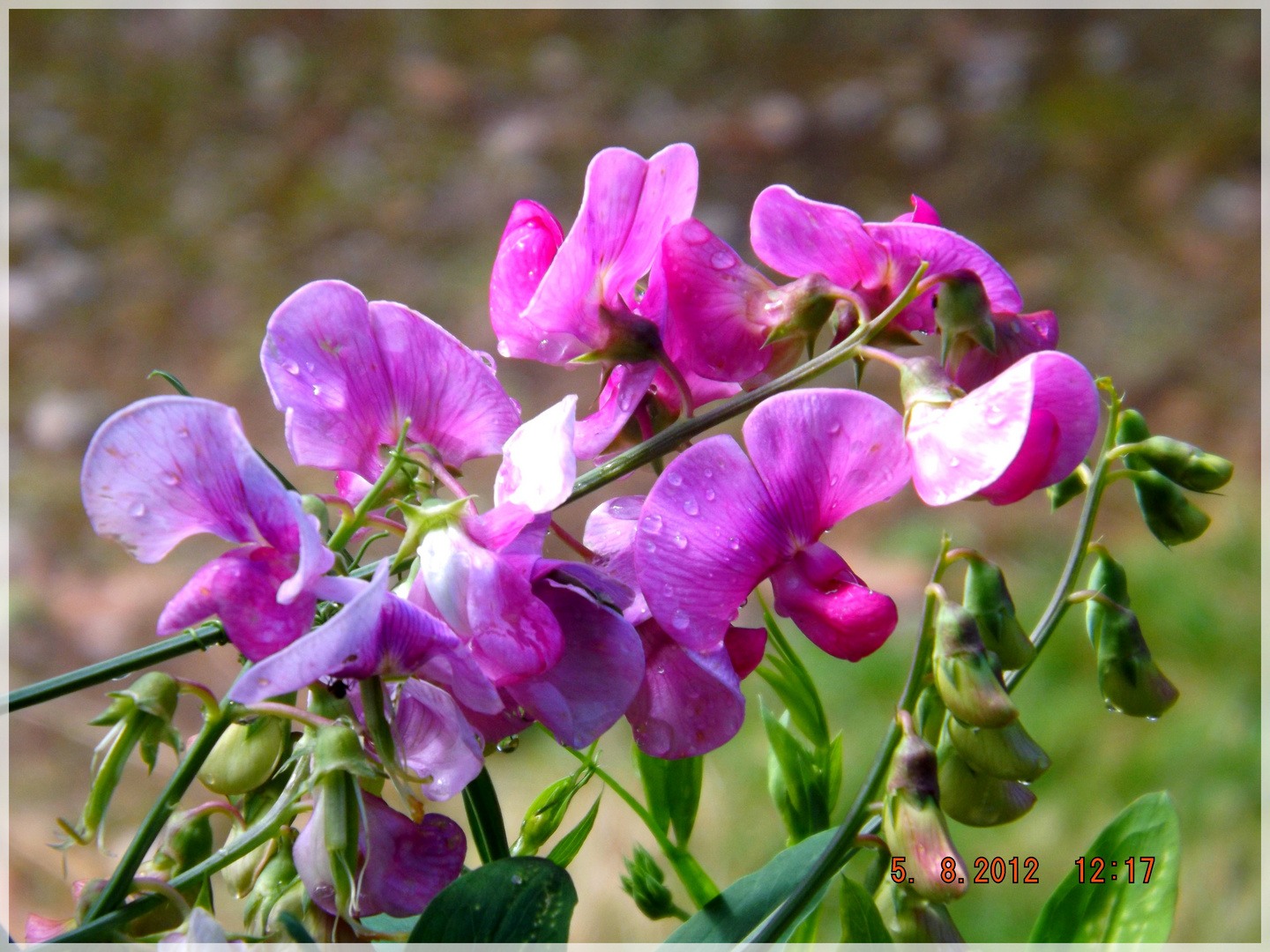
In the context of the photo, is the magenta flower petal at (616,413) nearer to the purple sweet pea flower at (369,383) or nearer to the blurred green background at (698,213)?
the purple sweet pea flower at (369,383)

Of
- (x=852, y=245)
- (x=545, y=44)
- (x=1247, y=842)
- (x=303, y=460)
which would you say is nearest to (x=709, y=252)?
(x=852, y=245)

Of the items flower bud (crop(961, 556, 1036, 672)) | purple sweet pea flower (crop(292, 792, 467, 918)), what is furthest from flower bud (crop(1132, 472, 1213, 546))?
purple sweet pea flower (crop(292, 792, 467, 918))

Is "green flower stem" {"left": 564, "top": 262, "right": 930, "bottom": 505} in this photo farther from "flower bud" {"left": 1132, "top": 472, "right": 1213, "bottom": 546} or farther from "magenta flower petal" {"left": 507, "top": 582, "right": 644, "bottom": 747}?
"flower bud" {"left": 1132, "top": 472, "right": 1213, "bottom": 546}

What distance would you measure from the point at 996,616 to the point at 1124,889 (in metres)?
0.17

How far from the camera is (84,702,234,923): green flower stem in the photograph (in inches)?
12.8

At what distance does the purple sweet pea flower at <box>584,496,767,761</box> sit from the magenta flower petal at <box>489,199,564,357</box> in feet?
0.30

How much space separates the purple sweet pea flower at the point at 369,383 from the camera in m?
0.38

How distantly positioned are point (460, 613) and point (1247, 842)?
1586mm

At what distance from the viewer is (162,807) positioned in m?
0.33

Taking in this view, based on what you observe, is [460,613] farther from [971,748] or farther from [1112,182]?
[1112,182]

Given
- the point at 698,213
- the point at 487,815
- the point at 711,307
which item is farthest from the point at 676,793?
the point at 698,213

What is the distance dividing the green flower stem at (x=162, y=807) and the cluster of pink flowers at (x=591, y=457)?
3cm

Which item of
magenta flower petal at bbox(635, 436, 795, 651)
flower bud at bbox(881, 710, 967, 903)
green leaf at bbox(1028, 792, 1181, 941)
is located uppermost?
magenta flower petal at bbox(635, 436, 795, 651)

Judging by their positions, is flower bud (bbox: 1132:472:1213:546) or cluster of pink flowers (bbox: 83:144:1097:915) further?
flower bud (bbox: 1132:472:1213:546)
